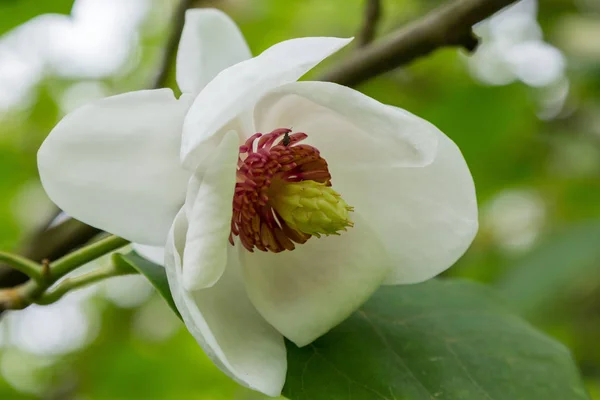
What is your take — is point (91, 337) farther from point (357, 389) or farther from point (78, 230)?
point (357, 389)

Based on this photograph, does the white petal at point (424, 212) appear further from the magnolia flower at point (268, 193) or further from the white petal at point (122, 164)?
the white petal at point (122, 164)

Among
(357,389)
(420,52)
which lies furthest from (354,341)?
(420,52)

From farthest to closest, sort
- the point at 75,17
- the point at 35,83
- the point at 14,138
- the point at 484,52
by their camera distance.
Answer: the point at 484,52
the point at 35,83
the point at 14,138
the point at 75,17

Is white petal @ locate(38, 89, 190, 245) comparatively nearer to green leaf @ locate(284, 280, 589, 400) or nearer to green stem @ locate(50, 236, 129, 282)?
green stem @ locate(50, 236, 129, 282)

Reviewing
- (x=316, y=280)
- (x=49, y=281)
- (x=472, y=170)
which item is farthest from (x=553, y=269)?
(x=49, y=281)

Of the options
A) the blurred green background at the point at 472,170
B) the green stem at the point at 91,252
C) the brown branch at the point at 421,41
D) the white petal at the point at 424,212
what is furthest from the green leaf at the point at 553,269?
the green stem at the point at 91,252

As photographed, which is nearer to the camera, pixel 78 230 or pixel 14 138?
pixel 78 230

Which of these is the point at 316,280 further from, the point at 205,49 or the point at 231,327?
the point at 205,49

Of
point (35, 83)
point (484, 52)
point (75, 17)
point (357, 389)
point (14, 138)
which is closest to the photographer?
Answer: point (357, 389)
